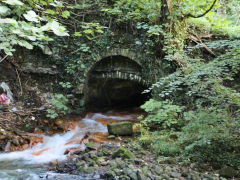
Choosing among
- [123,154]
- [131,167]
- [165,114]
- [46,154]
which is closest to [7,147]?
[46,154]

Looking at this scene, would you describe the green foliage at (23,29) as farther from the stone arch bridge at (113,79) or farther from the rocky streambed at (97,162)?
the stone arch bridge at (113,79)


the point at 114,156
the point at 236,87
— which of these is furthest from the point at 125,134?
the point at 236,87

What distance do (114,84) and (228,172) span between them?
5438 mm

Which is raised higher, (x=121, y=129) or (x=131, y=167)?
(x=121, y=129)

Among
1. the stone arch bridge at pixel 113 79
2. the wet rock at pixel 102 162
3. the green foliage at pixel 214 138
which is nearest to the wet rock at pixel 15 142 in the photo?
the wet rock at pixel 102 162

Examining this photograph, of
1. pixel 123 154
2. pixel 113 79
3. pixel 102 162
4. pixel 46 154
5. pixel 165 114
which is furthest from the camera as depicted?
pixel 113 79

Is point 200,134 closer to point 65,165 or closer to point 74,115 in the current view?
point 65,165

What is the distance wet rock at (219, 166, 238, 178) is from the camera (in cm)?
294

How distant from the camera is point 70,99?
6.47 meters

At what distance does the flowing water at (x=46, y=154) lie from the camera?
125 inches

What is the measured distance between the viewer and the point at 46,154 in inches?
162

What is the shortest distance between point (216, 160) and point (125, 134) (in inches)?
87.8

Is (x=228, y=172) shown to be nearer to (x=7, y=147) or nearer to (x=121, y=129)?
(x=121, y=129)

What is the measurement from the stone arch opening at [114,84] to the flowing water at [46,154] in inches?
60.2
